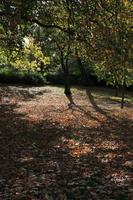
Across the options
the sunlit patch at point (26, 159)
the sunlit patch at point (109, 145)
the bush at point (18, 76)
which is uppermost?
the bush at point (18, 76)

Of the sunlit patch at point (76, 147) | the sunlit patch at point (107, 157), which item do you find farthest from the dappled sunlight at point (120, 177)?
the sunlit patch at point (76, 147)

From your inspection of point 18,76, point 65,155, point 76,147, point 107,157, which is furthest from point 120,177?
point 18,76

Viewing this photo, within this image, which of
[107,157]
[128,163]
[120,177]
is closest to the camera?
[120,177]

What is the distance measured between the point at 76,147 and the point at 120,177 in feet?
15.9

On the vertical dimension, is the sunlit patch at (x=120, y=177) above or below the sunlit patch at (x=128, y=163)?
above

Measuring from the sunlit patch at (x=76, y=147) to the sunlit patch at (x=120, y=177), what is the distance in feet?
9.54

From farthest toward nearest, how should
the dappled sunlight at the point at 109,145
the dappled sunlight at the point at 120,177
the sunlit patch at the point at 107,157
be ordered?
the dappled sunlight at the point at 109,145 < the sunlit patch at the point at 107,157 < the dappled sunlight at the point at 120,177

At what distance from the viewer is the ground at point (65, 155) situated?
1054cm

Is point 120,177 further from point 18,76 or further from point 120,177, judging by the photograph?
point 18,76

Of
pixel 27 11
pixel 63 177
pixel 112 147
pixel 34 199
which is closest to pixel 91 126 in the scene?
pixel 112 147

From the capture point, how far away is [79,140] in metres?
18.3

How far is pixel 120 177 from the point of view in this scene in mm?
11961

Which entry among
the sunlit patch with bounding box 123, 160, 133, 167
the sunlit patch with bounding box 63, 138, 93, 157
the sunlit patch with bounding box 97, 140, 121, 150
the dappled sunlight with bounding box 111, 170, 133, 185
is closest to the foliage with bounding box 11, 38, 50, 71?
the sunlit patch with bounding box 63, 138, 93, 157

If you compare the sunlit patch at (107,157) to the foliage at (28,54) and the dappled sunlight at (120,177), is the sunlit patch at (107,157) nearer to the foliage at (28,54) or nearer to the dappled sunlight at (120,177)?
the dappled sunlight at (120,177)
